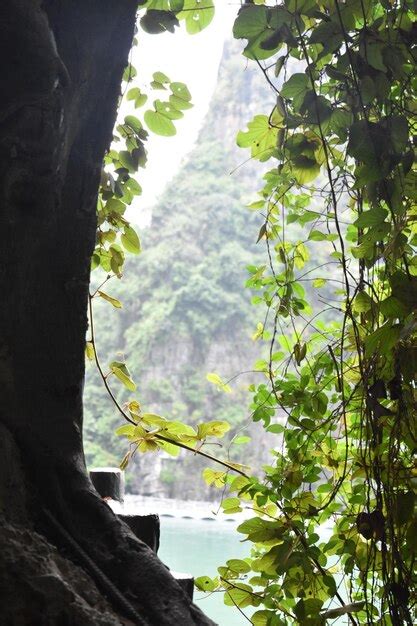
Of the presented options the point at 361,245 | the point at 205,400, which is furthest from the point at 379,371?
the point at 205,400

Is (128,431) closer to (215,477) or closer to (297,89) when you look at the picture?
(215,477)

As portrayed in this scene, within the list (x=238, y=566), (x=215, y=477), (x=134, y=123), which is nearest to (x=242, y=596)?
(x=238, y=566)

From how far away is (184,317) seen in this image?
15945mm

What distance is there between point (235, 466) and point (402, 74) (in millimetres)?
496

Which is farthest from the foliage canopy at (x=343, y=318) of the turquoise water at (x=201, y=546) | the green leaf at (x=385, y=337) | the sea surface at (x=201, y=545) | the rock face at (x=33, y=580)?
the turquoise water at (x=201, y=546)

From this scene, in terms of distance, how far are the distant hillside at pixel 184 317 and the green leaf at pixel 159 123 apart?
1310cm

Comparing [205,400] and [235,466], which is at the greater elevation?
[205,400]

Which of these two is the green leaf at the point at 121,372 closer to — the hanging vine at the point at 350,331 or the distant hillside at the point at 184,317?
the hanging vine at the point at 350,331

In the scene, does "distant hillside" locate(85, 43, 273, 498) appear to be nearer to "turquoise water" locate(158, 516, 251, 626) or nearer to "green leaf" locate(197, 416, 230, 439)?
"turquoise water" locate(158, 516, 251, 626)

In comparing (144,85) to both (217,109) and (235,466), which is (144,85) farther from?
(217,109)

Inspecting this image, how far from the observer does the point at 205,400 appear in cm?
1533

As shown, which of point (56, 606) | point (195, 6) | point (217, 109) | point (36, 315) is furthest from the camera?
point (217, 109)

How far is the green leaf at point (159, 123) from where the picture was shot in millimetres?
962

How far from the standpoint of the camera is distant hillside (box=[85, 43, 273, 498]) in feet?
47.3
